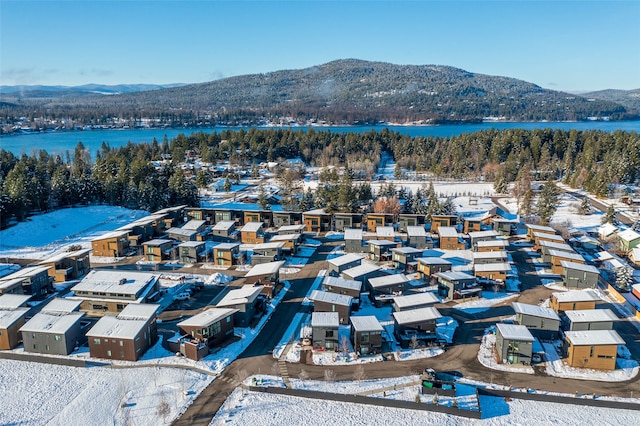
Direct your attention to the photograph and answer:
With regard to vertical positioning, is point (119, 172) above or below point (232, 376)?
above

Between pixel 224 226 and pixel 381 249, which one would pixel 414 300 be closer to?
pixel 381 249

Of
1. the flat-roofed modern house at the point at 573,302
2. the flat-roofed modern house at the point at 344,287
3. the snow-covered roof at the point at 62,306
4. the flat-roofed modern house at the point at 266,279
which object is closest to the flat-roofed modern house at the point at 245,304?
the flat-roofed modern house at the point at 266,279

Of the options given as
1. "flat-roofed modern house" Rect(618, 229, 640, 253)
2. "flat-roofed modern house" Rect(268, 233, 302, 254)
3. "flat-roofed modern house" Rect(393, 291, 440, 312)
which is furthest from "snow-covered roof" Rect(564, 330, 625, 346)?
"flat-roofed modern house" Rect(268, 233, 302, 254)

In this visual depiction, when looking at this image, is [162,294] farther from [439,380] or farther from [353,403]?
[439,380]

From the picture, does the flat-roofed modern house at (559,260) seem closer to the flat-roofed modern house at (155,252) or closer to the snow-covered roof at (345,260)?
the snow-covered roof at (345,260)

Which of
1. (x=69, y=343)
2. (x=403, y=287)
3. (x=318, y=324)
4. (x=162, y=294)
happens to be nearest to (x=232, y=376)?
(x=318, y=324)

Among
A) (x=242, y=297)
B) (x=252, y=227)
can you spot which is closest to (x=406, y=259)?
(x=242, y=297)
